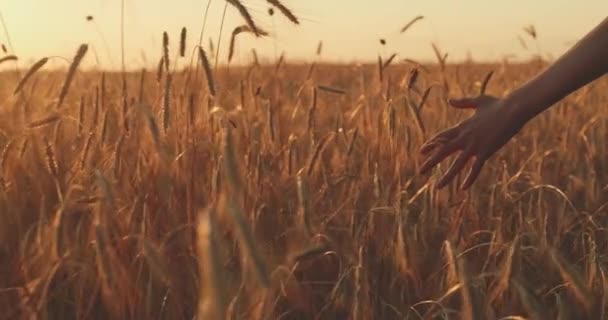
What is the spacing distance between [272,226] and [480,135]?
484 millimetres

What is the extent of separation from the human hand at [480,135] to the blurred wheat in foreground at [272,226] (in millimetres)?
126

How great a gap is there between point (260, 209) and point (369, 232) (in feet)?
0.71

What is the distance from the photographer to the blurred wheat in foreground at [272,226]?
3.61ft

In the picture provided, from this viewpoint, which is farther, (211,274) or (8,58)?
(8,58)

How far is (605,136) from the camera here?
2.44m

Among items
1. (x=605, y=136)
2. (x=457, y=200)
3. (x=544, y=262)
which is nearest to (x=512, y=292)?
(x=544, y=262)

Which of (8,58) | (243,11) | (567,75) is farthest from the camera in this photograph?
(8,58)

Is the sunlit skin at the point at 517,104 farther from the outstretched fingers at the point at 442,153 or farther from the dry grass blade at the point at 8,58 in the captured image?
the dry grass blade at the point at 8,58

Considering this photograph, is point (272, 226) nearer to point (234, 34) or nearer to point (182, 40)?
point (182, 40)

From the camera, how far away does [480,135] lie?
1.23 meters

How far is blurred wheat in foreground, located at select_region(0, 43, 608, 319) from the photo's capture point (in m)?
1.10

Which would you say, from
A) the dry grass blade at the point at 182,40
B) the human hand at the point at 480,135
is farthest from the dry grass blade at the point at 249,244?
the dry grass blade at the point at 182,40

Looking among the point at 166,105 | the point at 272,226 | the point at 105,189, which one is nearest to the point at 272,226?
the point at 272,226

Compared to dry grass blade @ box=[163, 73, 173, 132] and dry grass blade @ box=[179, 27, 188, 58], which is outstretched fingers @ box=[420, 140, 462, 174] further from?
dry grass blade @ box=[179, 27, 188, 58]
